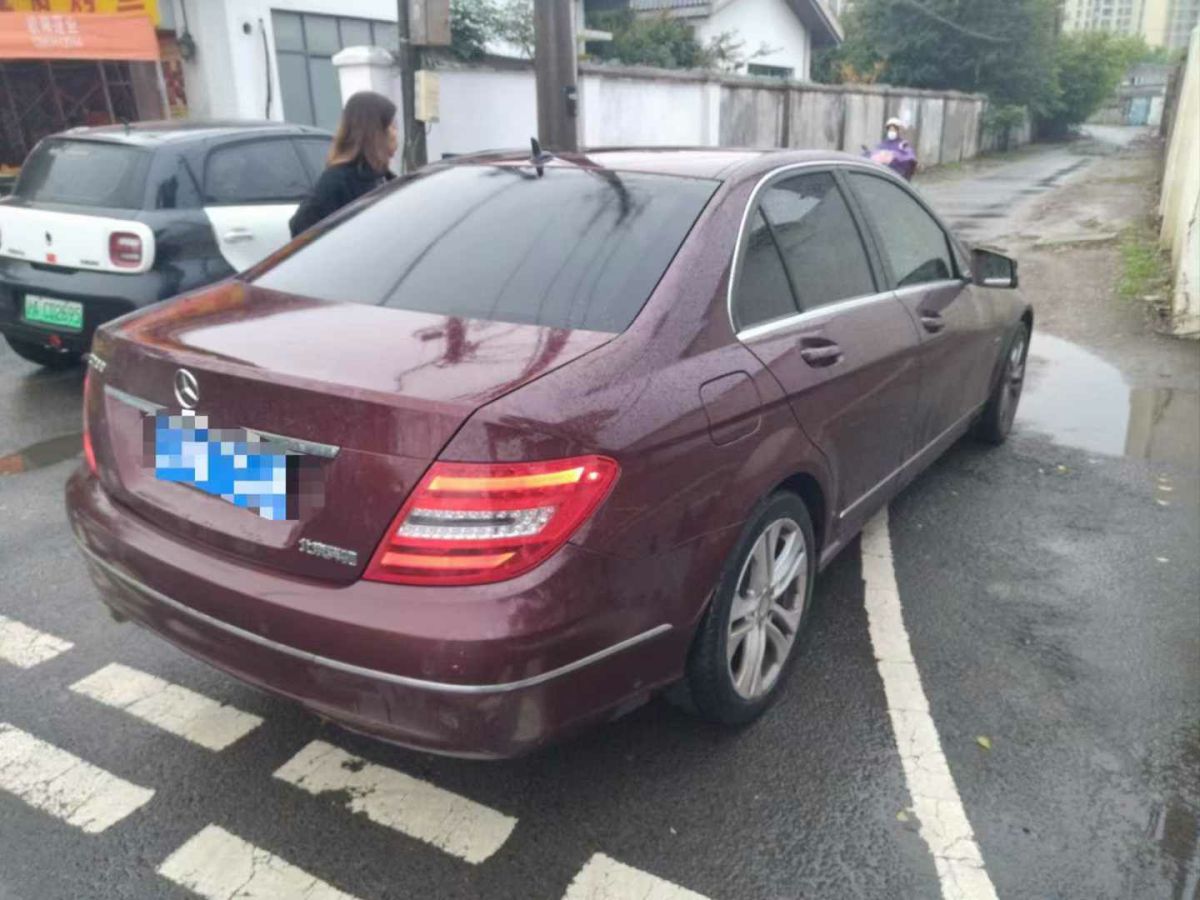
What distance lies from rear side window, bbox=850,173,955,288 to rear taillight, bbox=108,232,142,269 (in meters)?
4.00

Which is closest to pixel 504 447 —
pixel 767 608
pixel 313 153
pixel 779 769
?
pixel 767 608

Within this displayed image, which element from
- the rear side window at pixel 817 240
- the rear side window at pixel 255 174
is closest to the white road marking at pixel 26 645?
the rear side window at pixel 817 240

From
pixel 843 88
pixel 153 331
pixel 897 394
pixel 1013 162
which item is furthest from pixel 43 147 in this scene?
pixel 1013 162

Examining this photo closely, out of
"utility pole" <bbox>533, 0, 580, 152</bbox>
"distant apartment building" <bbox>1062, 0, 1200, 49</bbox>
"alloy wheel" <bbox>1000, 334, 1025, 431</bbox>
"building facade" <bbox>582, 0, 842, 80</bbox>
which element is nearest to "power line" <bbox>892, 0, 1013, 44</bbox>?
"building facade" <bbox>582, 0, 842, 80</bbox>

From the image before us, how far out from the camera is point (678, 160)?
329 centimetres

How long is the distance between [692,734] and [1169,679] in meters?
1.61

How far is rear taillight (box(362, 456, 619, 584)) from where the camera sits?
211 centimetres

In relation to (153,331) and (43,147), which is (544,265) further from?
(43,147)

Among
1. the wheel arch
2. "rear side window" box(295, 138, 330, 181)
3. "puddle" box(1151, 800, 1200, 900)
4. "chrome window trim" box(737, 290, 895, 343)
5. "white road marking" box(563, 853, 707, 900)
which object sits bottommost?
"puddle" box(1151, 800, 1200, 900)

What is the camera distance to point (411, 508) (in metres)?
2.14

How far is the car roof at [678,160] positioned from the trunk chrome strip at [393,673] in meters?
1.48

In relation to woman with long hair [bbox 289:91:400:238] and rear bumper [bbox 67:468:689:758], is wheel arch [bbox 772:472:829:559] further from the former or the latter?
woman with long hair [bbox 289:91:400:238]

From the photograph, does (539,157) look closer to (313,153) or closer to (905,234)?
(905,234)

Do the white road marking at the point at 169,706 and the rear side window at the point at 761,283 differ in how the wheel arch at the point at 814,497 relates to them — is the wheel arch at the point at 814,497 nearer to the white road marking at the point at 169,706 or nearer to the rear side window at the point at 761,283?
the rear side window at the point at 761,283
